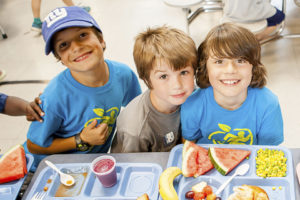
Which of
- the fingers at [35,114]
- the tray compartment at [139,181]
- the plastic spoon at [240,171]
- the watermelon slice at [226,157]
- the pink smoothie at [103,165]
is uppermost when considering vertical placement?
the fingers at [35,114]

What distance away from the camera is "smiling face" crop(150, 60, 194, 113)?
4.95ft

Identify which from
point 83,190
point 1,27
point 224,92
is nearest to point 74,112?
point 83,190

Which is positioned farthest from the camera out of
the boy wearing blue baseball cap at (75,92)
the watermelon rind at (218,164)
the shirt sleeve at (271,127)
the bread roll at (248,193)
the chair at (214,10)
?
the chair at (214,10)

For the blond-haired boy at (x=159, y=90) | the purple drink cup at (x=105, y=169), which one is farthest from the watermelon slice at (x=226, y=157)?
the purple drink cup at (x=105, y=169)

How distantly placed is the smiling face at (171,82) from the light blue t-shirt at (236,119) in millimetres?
103

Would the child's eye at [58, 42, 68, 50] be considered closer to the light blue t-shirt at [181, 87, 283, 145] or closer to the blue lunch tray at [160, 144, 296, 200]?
the light blue t-shirt at [181, 87, 283, 145]

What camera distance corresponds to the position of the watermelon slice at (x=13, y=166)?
1.44m

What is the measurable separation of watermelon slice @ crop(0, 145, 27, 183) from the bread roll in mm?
1003

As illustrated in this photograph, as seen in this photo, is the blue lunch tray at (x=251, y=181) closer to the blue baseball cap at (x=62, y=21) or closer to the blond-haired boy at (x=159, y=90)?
the blond-haired boy at (x=159, y=90)

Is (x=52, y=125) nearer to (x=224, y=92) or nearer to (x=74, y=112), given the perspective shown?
(x=74, y=112)

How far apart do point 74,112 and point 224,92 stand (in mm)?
864

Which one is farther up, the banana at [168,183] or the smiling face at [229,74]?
the smiling face at [229,74]

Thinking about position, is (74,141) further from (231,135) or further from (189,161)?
(231,135)

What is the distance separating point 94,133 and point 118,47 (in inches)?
108
